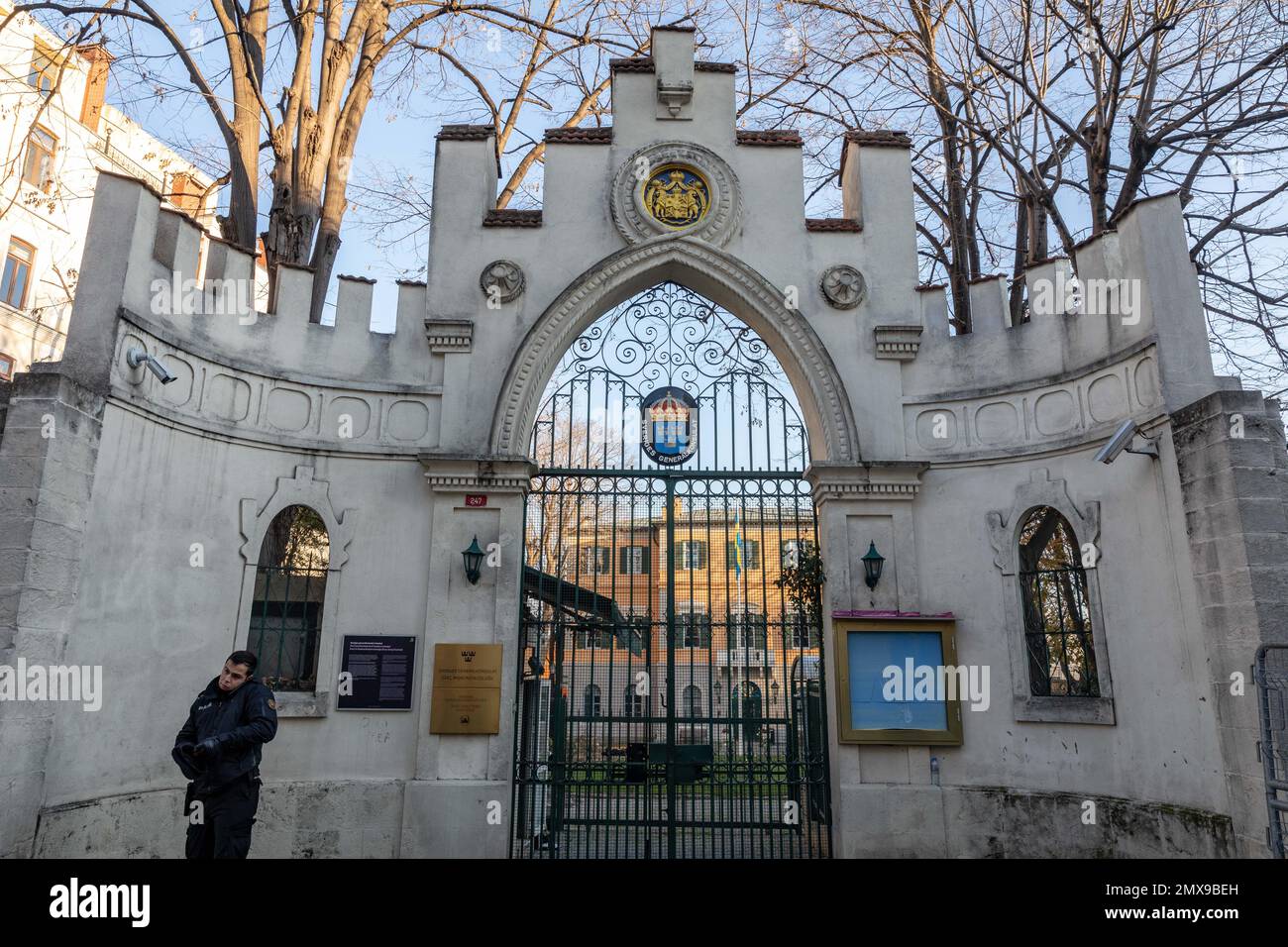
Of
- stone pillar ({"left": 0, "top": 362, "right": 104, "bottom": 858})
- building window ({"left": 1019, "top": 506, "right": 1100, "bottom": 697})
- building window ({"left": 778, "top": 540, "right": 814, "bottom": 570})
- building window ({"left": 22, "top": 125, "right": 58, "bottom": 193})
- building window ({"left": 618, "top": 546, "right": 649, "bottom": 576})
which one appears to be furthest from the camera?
building window ({"left": 22, "top": 125, "right": 58, "bottom": 193})

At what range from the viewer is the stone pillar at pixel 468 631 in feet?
27.0

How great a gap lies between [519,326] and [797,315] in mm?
3191

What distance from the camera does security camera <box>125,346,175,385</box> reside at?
7.71 m

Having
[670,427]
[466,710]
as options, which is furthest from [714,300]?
[466,710]

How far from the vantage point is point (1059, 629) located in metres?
8.64

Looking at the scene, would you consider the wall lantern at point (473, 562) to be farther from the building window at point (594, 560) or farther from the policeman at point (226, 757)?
the policeman at point (226, 757)

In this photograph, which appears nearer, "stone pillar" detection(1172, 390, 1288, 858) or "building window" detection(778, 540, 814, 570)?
"stone pillar" detection(1172, 390, 1288, 858)

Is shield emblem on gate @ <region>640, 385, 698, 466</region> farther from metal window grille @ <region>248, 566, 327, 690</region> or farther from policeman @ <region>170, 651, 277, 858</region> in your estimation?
policeman @ <region>170, 651, 277, 858</region>

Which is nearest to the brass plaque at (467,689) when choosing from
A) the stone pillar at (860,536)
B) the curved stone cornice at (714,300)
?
the curved stone cornice at (714,300)

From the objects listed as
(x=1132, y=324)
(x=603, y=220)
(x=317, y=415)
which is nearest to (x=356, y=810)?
(x=317, y=415)

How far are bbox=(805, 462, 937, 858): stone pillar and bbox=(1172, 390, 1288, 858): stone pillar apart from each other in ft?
8.54

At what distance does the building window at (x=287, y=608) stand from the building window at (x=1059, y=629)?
7.41 m

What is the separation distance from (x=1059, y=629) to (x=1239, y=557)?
2109 millimetres

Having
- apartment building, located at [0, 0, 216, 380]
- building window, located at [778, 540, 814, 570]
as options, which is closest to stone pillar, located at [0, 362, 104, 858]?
building window, located at [778, 540, 814, 570]
